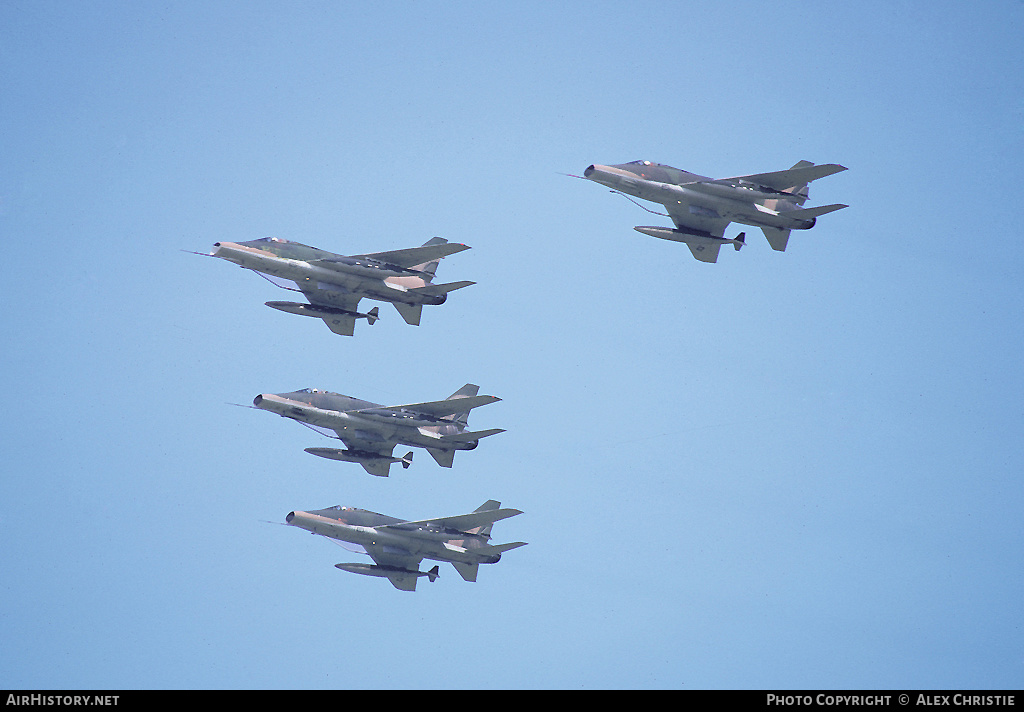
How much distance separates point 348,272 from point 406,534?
1032cm

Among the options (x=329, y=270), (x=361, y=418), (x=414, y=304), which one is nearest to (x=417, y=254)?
(x=414, y=304)

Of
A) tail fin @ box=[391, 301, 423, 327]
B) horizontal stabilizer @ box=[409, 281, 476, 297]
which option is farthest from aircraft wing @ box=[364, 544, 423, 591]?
horizontal stabilizer @ box=[409, 281, 476, 297]

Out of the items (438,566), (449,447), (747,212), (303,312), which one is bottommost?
(438,566)

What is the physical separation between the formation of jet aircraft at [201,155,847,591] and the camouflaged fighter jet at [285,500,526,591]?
0.04 metres

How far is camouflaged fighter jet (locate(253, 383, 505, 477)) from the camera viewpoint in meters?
46.8

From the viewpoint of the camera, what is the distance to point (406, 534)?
4784 cm

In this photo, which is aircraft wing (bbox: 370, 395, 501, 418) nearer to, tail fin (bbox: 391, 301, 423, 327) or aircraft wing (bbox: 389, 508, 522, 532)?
tail fin (bbox: 391, 301, 423, 327)

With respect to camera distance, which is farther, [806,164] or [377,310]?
[377,310]

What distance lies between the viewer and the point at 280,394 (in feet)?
153

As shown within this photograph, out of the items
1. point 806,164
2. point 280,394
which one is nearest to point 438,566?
point 280,394

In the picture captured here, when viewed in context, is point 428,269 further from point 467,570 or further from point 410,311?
point 467,570
